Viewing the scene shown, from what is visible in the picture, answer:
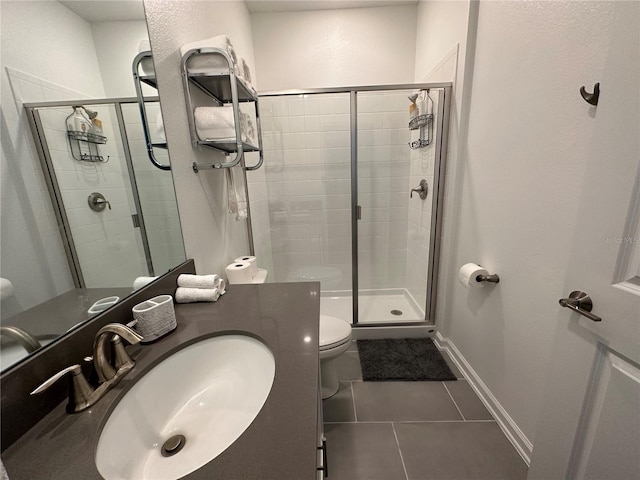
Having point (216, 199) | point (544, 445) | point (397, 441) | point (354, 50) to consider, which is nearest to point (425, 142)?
point (354, 50)

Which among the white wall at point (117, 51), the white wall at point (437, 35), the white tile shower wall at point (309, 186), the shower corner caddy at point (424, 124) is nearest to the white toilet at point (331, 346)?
the white tile shower wall at point (309, 186)

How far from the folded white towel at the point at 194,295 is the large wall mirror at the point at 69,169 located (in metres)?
0.13

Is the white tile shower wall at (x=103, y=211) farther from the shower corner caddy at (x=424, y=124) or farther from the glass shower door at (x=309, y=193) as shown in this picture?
the shower corner caddy at (x=424, y=124)

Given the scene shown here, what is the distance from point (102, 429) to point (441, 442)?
1.44 metres

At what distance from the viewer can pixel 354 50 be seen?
7.48ft

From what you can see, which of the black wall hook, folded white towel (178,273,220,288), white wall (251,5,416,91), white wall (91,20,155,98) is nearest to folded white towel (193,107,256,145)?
white wall (91,20,155,98)

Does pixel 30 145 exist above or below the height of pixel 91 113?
below

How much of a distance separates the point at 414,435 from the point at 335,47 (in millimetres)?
2950

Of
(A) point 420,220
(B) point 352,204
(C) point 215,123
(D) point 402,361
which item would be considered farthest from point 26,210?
(A) point 420,220

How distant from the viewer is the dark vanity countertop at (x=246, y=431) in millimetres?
394

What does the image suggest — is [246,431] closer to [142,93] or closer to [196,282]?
[196,282]

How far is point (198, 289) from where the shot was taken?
988mm

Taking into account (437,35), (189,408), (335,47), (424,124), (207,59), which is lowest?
(189,408)

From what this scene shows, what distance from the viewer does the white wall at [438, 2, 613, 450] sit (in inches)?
34.3
